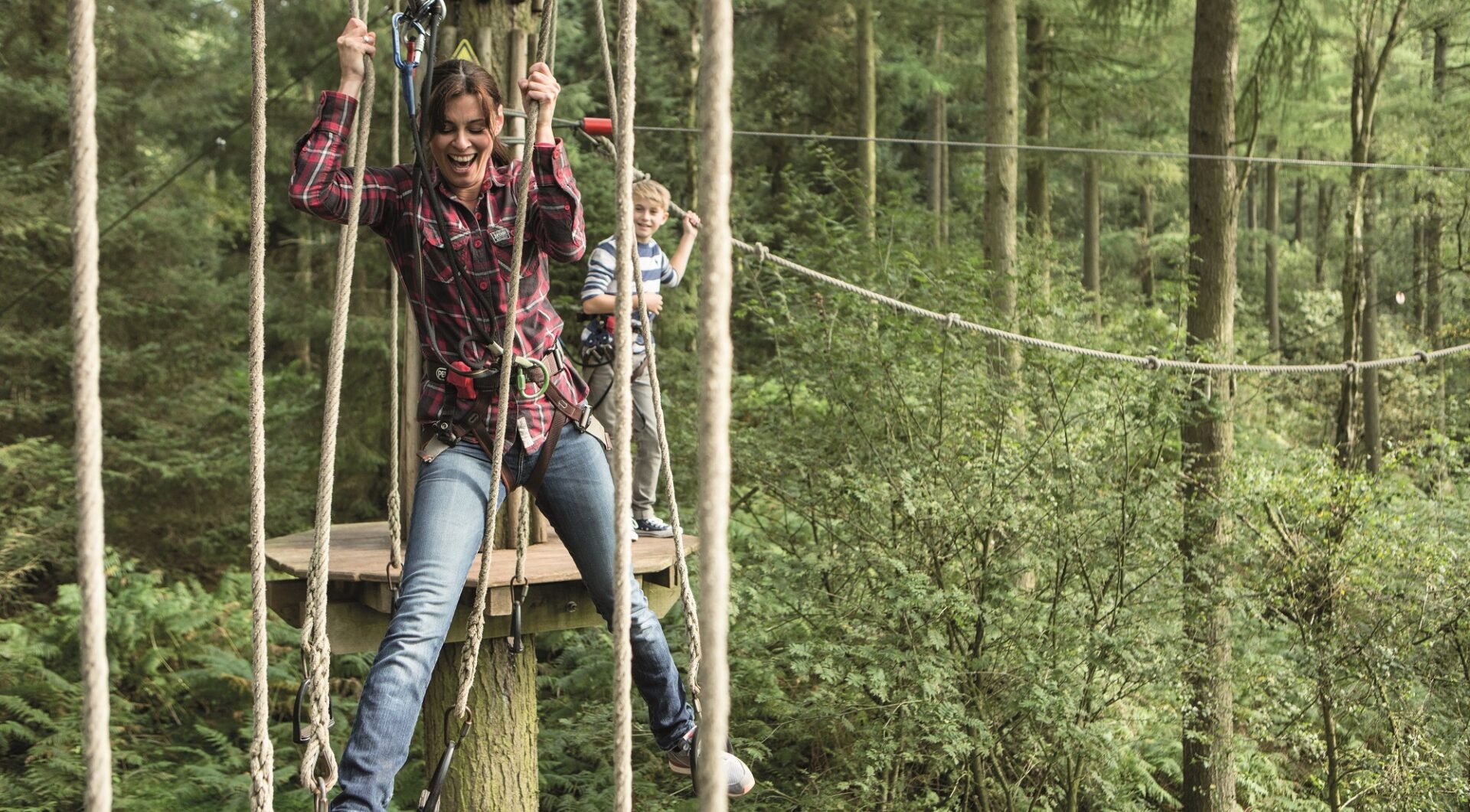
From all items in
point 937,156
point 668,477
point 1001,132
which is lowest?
point 668,477

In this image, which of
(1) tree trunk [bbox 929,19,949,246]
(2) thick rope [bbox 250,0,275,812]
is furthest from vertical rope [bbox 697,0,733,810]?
(1) tree trunk [bbox 929,19,949,246]

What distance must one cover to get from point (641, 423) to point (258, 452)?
9.68 ft

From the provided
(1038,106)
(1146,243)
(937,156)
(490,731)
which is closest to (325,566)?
(490,731)

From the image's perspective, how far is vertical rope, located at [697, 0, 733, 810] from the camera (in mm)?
1087

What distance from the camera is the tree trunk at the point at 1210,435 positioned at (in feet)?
18.4

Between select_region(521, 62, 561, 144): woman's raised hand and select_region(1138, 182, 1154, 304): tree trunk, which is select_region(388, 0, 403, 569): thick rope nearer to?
select_region(521, 62, 561, 144): woman's raised hand

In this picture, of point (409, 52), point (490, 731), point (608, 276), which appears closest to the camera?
point (409, 52)

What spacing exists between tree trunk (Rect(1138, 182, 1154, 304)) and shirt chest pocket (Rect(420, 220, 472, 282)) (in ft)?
57.9

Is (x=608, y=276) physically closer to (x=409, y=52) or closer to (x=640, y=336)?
(x=640, y=336)

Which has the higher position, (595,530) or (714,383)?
(714,383)

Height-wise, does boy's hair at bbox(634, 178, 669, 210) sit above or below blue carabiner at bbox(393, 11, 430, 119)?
below

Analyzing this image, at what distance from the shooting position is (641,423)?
15.1ft

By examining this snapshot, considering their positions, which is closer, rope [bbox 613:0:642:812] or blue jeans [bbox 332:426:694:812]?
rope [bbox 613:0:642:812]

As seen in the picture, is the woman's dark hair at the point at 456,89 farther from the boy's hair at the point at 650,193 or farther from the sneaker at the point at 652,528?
the sneaker at the point at 652,528
